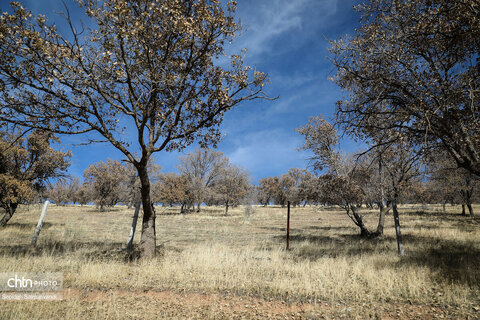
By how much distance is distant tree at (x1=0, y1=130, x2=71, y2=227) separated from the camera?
53.9 feet

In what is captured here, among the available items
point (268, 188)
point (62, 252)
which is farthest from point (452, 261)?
point (268, 188)

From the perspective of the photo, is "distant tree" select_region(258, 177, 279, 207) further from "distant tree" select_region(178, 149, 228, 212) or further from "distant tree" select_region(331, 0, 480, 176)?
"distant tree" select_region(331, 0, 480, 176)

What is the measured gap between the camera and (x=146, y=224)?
31.2 feet

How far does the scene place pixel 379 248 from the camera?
1242cm

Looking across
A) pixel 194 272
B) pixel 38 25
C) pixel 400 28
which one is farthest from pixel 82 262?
pixel 400 28

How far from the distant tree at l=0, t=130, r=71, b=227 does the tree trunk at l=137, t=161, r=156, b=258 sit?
12069 millimetres

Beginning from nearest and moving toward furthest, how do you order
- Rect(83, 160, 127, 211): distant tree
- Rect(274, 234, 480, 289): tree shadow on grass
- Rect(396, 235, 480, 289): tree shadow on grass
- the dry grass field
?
the dry grass field
Rect(396, 235, 480, 289): tree shadow on grass
Rect(274, 234, 480, 289): tree shadow on grass
Rect(83, 160, 127, 211): distant tree

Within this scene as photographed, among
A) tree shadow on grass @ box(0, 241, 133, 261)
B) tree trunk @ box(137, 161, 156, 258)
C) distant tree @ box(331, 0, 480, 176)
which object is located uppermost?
distant tree @ box(331, 0, 480, 176)

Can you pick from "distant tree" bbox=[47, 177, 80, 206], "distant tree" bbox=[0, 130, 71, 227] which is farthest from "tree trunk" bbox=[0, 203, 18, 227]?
"distant tree" bbox=[47, 177, 80, 206]

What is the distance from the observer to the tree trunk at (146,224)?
9188mm

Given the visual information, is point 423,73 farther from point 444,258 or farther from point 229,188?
point 229,188

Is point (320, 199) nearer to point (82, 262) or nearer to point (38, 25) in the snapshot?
point (82, 262)

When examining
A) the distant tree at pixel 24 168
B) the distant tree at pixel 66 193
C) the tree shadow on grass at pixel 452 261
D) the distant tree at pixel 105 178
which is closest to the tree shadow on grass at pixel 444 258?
the tree shadow on grass at pixel 452 261

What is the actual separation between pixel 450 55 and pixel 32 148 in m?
26.2
